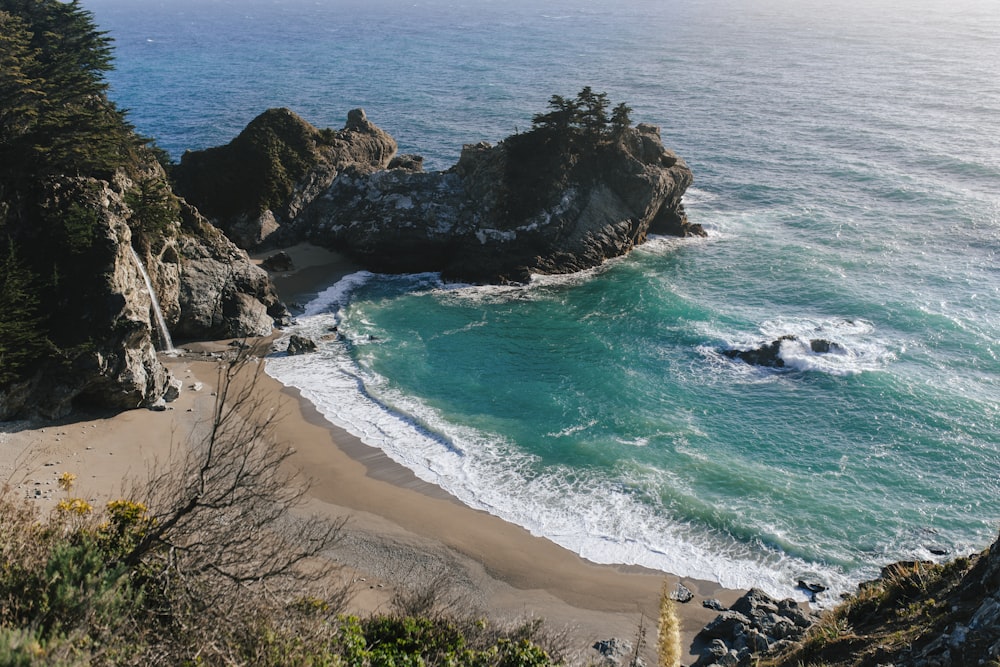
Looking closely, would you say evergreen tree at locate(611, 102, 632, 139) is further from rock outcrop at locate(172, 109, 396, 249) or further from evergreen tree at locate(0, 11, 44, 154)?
evergreen tree at locate(0, 11, 44, 154)

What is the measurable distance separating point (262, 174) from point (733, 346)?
30787mm

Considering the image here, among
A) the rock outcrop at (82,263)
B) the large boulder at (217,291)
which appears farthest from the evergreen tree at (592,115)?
the rock outcrop at (82,263)

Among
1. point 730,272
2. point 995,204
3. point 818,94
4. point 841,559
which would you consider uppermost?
point 818,94

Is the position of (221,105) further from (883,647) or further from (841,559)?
(883,647)

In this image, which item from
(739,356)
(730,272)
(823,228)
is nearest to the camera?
(739,356)

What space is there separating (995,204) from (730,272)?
20663mm

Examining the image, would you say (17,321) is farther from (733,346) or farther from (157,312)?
(733,346)

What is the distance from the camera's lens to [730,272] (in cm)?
4381

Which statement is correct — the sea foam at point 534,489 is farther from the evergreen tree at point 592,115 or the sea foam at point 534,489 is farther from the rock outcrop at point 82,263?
the evergreen tree at point 592,115

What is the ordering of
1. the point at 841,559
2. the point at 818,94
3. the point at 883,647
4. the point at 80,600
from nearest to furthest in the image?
the point at 80,600, the point at 883,647, the point at 841,559, the point at 818,94

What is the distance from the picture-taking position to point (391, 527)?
78.2 feet

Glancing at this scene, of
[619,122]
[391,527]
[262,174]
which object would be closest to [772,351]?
[619,122]

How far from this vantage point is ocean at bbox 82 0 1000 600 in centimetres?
2478

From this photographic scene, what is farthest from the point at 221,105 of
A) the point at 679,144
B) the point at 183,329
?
the point at 183,329
